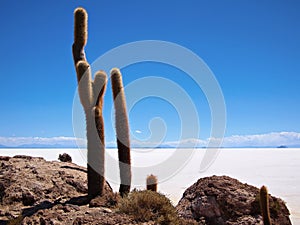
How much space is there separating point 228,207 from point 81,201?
408 centimetres

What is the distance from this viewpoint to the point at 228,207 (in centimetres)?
966

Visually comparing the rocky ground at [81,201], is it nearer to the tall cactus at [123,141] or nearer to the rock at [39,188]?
the rock at [39,188]

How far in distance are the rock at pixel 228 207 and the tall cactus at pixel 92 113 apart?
8.36 ft

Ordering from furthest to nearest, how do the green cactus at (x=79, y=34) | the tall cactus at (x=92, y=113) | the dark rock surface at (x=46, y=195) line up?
the green cactus at (x=79, y=34)
the tall cactus at (x=92, y=113)
the dark rock surface at (x=46, y=195)

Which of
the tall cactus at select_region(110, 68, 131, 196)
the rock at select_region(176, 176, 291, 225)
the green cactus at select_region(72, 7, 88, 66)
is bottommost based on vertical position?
the rock at select_region(176, 176, 291, 225)

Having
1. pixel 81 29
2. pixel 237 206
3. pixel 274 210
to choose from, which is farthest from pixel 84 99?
pixel 274 210

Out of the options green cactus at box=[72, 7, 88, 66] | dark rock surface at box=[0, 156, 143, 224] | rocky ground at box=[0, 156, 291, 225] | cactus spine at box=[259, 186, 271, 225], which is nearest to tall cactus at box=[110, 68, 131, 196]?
dark rock surface at box=[0, 156, 143, 224]

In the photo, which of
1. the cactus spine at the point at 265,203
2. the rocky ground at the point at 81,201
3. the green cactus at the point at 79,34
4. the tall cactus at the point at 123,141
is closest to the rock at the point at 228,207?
the rocky ground at the point at 81,201

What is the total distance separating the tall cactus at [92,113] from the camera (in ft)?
33.3

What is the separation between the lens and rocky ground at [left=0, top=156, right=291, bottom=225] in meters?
8.48

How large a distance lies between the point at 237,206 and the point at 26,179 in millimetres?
6483

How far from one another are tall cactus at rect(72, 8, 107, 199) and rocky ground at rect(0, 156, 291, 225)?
0.54 m

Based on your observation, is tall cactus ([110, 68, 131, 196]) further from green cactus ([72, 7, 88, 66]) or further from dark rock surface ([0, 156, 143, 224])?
green cactus ([72, 7, 88, 66])

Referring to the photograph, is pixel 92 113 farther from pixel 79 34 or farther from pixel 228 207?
pixel 228 207
